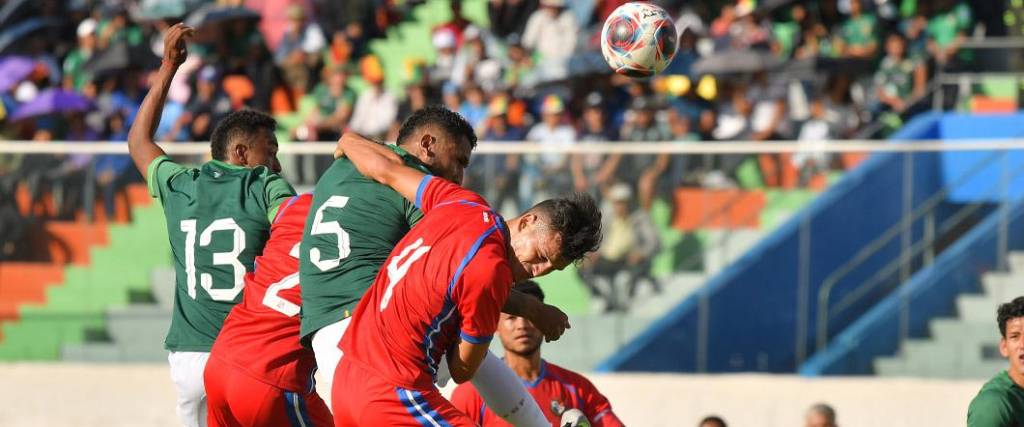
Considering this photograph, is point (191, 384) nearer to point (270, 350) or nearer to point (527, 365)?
point (270, 350)

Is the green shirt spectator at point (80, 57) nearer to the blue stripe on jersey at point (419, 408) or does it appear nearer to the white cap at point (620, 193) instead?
the white cap at point (620, 193)

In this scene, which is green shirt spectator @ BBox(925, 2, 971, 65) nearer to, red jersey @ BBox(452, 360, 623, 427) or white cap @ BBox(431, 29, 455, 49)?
white cap @ BBox(431, 29, 455, 49)

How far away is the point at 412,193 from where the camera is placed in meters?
5.59

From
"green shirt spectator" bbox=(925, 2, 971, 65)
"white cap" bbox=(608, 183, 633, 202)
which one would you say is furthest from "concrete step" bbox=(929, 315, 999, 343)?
"green shirt spectator" bbox=(925, 2, 971, 65)

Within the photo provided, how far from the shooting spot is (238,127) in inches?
276

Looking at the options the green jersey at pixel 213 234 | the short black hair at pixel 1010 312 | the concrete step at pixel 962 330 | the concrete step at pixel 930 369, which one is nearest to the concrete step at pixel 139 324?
the concrete step at pixel 930 369

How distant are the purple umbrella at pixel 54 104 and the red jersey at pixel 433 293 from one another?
39.7ft

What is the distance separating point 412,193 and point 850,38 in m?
11.2

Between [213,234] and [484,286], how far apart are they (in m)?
1.93

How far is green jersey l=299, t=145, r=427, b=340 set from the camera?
580cm

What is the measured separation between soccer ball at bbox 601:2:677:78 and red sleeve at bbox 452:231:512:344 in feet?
11.5

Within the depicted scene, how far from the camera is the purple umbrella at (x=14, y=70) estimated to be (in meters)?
18.1

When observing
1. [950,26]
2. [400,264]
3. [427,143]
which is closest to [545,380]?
[427,143]

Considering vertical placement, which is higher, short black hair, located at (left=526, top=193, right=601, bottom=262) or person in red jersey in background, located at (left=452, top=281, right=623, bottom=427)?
short black hair, located at (left=526, top=193, right=601, bottom=262)
